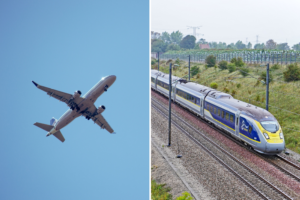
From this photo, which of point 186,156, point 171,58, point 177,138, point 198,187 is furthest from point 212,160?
point 171,58

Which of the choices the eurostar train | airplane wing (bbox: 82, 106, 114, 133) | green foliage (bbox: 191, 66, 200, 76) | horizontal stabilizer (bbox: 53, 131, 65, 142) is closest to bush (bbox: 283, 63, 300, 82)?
the eurostar train

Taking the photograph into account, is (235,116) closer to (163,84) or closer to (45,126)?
(163,84)

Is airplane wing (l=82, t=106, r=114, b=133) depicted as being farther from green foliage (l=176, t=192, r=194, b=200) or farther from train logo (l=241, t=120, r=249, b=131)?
green foliage (l=176, t=192, r=194, b=200)

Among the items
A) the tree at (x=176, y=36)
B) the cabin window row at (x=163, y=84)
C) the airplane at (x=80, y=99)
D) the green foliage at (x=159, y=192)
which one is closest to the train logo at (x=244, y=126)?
the green foliage at (x=159, y=192)

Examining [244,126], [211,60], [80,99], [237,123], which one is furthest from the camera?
[211,60]

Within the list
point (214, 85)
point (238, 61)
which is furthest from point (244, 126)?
point (238, 61)

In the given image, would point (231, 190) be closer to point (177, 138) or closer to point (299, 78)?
point (177, 138)
